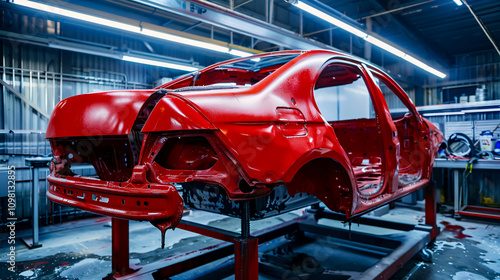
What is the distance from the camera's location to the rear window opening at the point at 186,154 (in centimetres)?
152

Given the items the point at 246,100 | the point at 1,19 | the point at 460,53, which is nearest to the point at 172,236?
the point at 246,100

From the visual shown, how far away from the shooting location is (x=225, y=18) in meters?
4.39

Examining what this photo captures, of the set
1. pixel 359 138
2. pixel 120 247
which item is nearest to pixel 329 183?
pixel 120 247

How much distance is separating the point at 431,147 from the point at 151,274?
10.2 feet

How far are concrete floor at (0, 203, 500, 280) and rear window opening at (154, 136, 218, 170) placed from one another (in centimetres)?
147

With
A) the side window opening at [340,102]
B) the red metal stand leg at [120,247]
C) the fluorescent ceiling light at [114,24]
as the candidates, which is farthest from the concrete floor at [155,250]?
the fluorescent ceiling light at [114,24]

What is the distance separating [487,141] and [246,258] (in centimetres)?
608

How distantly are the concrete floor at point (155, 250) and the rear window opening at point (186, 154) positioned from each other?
1470mm

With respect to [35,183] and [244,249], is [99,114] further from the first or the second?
[35,183]

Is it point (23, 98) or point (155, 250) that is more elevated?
point (23, 98)

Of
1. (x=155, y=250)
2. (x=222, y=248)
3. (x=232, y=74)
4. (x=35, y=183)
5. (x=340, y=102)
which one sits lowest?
(x=155, y=250)

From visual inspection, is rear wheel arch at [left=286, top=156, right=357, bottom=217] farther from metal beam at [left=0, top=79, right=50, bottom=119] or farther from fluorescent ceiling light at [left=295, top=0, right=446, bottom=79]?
metal beam at [left=0, top=79, right=50, bottom=119]

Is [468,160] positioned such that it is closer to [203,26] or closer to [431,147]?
[431,147]

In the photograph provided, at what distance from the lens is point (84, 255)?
3.49m
